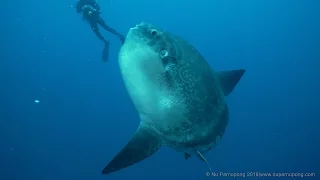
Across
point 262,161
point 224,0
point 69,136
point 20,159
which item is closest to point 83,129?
point 69,136

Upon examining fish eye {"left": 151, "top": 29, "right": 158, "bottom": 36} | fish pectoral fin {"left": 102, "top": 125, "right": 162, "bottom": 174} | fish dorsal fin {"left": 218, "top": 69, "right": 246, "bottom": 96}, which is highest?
fish eye {"left": 151, "top": 29, "right": 158, "bottom": 36}

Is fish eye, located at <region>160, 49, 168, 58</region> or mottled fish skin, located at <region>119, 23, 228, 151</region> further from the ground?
fish eye, located at <region>160, 49, 168, 58</region>

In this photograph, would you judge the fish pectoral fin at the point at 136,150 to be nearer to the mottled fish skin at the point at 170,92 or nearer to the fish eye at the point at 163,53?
the mottled fish skin at the point at 170,92

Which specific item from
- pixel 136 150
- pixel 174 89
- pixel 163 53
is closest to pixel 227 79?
pixel 174 89

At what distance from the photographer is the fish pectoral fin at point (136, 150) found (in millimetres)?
2850

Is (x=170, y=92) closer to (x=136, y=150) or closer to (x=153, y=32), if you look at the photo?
(x=153, y=32)

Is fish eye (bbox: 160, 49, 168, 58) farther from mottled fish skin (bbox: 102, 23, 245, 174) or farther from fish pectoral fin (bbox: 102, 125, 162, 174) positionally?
fish pectoral fin (bbox: 102, 125, 162, 174)

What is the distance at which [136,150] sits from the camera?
296cm

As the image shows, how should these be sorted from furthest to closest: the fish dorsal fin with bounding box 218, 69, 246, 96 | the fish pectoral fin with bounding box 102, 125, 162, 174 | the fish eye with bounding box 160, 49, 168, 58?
1. the fish dorsal fin with bounding box 218, 69, 246, 96
2. the fish pectoral fin with bounding box 102, 125, 162, 174
3. the fish eye with bounding box 160, 49, 168, 58

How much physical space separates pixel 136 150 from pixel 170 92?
29.7 inches

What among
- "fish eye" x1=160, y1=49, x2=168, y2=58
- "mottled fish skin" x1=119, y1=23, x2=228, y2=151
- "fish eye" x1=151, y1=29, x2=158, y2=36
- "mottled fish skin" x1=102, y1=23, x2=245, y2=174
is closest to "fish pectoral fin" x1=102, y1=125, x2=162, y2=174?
"mottled fish skin" x1=102, y1=23, x2=245, y2=174

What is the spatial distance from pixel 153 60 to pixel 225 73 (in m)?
1.24

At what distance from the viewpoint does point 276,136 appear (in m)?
26.8

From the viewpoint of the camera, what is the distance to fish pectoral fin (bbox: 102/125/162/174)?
2850mm
